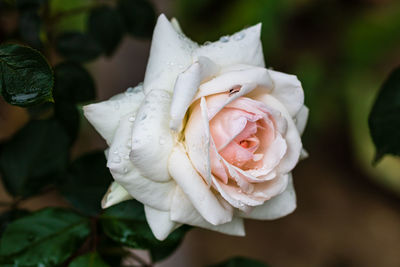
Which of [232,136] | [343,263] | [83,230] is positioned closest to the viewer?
[232,136]

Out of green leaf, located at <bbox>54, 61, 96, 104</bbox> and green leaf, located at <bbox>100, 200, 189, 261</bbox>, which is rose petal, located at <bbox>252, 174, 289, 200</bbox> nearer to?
green leaf, located at <bbox>100, 200, 189, 261</bbox>

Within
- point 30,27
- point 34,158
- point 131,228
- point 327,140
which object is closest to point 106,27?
point 30,27

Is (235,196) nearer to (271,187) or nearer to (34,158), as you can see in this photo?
(271,187)

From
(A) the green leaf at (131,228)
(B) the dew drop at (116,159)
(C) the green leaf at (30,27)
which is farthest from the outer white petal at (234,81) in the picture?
(C) the green leaf at (30,27)

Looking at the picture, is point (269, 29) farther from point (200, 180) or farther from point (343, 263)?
point (200, 180)

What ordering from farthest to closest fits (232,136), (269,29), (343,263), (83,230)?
1. (343,263)
2. (269,29)
3. (83,230)
4. (232,136)

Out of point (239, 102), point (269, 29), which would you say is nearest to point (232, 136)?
point (239, 102)
